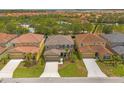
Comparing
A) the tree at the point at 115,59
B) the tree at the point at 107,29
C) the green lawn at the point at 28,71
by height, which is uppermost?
the tree at the point at 107,29

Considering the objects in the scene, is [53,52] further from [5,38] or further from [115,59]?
[115,59]

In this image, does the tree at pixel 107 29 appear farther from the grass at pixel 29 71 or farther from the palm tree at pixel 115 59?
the grass at pixel 29 71

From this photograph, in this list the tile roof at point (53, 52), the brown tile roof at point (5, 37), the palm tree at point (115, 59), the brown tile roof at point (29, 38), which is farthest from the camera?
the tile roof at point (53, 52)

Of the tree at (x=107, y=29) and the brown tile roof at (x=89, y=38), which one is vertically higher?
the tree at (x=107, y=29)

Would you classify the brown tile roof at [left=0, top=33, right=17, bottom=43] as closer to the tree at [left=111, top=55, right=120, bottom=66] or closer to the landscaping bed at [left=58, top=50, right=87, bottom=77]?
the landscaping bed at [left=58, top=50, right=87, bottom=77]

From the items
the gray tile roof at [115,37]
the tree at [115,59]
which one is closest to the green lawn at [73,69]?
the tree at [115,59]

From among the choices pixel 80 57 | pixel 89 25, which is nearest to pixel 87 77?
pixel 80 57

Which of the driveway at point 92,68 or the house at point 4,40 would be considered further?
the driveway at point 92,68
